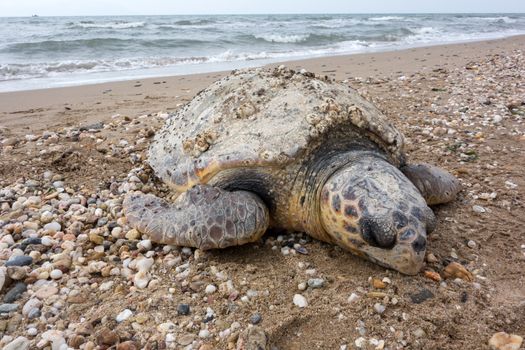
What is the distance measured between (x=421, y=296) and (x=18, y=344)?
1974mm

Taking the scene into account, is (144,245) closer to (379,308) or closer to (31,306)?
(31,306)

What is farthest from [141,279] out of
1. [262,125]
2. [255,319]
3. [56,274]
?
[262,125]

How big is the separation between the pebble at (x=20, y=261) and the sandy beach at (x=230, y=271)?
4 centimetres

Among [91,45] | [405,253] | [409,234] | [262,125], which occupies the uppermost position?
Result: [91,45]

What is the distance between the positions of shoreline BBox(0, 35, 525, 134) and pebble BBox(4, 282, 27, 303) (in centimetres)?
316

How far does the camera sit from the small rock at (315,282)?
2301mm

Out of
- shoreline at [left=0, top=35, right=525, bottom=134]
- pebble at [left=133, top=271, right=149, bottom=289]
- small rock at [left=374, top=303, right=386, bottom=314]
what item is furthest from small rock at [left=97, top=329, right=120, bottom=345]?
shoreline at [left=0, top=35, right=525, bottom=134]

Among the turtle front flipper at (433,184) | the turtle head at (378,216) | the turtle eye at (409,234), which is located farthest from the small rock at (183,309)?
the turtle front flipper at (433,184)

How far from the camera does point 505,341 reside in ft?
6.19

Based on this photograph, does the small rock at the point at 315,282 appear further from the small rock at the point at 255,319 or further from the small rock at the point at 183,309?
the small rock at the point at 183,309

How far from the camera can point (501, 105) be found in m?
5.43

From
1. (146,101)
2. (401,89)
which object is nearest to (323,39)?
(401,89)

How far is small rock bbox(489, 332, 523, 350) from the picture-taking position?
1.86 metres

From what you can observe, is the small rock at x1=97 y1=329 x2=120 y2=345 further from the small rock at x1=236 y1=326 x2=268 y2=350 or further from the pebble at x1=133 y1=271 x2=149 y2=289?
the small rock at x1=236 y1=326 x2=268 y2=350
